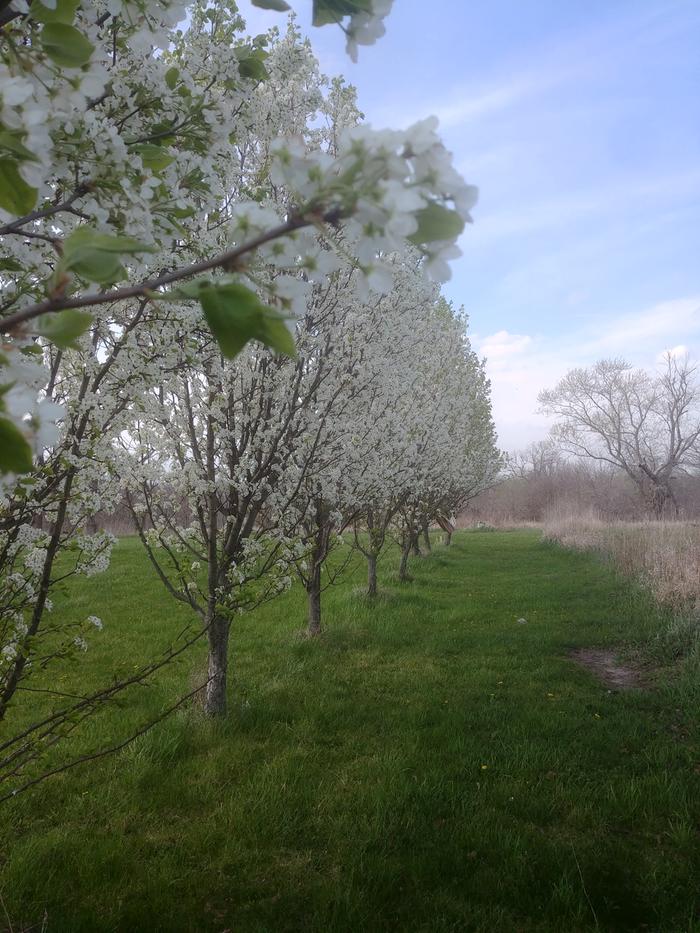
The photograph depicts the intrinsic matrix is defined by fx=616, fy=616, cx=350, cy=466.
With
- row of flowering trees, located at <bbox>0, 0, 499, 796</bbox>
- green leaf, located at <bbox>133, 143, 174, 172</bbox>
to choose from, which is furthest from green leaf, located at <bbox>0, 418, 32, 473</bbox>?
green leaf, located at <bbox>133, 143, 174, 172</bbox>

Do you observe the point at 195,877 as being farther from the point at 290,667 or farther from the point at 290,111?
the point at 290,111

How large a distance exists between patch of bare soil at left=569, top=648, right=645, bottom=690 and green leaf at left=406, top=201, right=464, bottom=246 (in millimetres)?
7202

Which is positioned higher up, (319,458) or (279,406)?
(279,406)

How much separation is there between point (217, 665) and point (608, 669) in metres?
5.03

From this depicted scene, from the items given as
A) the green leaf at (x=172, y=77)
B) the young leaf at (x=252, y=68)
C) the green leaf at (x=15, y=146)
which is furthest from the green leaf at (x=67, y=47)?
the young leaf at (x=252, y=68)

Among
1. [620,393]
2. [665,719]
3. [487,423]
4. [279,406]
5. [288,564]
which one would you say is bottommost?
[665,719]

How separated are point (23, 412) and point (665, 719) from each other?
663 cm

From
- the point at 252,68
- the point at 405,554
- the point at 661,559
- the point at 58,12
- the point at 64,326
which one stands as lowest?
the point at 661,559

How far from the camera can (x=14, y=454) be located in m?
0.76

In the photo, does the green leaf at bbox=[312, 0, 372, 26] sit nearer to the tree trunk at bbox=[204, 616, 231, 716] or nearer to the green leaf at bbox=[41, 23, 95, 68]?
the green leaf at bbox=[41, 23, 95, 68]

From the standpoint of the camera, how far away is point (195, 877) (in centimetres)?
357

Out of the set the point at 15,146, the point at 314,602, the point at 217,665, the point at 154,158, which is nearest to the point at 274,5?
the point at 154,158

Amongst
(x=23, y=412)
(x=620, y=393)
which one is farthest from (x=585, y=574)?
(x=620, y=393)

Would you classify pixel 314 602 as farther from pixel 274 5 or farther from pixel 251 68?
pixel 274 5
